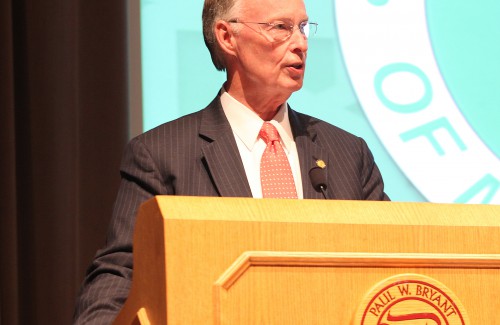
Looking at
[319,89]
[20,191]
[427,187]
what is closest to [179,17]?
[319,89]

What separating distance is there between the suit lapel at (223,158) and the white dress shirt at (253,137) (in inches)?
1.9

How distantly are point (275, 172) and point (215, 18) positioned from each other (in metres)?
0.55

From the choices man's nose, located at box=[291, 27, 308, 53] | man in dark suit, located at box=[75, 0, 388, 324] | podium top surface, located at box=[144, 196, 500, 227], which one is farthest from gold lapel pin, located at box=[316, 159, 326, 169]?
podium top surface, located at box=[144, 196, 500, 227]

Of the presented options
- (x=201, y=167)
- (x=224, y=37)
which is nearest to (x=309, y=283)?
(x=201, y=167)

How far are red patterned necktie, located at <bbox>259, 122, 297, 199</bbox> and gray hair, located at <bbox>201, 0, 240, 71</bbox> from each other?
1.12ft

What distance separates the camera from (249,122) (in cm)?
252

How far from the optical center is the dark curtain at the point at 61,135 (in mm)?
3188

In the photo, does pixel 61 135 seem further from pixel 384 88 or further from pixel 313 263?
pixel 313 263

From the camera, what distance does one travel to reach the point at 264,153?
96.2 inches

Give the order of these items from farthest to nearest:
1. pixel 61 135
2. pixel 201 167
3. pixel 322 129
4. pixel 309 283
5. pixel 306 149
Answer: pixel 61 135 → pixel 322 129 → pixel 306 149 → pixel 201 167 → pixel 309 283

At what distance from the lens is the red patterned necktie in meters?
2.36

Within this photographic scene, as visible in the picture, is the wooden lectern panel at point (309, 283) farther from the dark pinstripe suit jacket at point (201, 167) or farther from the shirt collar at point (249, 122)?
the shirt collar at point (249, 122)

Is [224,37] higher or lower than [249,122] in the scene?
higher

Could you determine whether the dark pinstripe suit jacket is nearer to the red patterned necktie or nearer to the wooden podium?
the red patterned necktie
